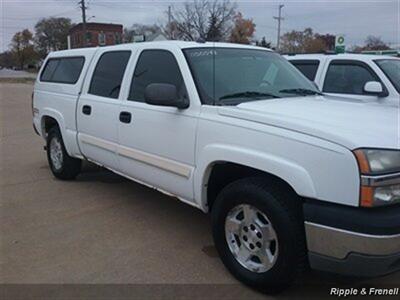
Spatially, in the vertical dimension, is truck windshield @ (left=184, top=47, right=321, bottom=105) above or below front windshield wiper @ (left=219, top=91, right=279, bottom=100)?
above

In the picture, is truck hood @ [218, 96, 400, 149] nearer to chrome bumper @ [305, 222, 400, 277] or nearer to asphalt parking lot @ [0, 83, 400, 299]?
chrome bumper @ [305, 222, 400, 277]

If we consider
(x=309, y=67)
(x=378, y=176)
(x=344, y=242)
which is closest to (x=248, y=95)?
(x=378, y=176)

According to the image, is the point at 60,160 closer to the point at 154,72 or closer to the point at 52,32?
the point at 154,72

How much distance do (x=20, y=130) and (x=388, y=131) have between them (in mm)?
10864

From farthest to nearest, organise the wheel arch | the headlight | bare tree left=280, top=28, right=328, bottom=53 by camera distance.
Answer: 1. bare tree left=280, top=28, right=328, bottom=53
2. the wheel arch
3. the headlight

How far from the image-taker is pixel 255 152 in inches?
130

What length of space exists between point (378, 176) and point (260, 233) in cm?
98

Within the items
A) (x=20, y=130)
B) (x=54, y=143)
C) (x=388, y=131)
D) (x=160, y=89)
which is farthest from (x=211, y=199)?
(x=20, y=130)

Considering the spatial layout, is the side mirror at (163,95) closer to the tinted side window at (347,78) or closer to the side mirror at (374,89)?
the side mirror at (374,89)

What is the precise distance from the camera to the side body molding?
117 inches

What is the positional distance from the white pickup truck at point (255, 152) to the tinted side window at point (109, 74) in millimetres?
20

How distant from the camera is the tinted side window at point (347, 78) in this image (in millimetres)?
6930

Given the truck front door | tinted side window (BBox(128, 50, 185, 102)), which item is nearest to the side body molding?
the truck front door

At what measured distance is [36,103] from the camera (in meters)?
7.14
